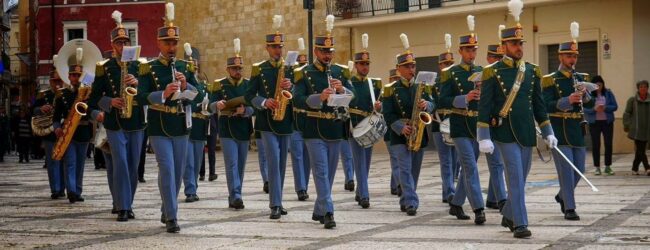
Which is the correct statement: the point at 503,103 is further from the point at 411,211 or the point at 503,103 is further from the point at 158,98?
the point at 158,98

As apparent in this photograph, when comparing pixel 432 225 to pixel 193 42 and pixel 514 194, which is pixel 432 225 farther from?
pixel 193 42

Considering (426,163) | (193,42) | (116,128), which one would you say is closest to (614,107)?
(426,163)

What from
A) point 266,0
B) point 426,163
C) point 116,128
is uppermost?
→ point 266,0

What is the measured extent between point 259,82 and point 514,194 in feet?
13.7

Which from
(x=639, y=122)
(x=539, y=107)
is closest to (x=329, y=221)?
(x=539, y=107)

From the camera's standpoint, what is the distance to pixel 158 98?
1320 cm

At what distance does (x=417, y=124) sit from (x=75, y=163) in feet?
18.8

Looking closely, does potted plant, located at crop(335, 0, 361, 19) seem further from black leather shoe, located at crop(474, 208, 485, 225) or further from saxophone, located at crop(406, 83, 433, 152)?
black leather shoe, located at crop(474, 208, 485, 225)

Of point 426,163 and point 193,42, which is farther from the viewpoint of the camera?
point 193,42

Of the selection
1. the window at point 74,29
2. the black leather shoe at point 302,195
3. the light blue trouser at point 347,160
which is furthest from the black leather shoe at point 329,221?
the window at point 74,29

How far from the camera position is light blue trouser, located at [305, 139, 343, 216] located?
524 inches

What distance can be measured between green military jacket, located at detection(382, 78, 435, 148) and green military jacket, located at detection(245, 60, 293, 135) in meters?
1.17

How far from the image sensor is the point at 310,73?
13922 millimetres

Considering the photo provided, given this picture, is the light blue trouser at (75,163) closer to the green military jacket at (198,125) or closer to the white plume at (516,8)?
the green military jacket at (198,125)
